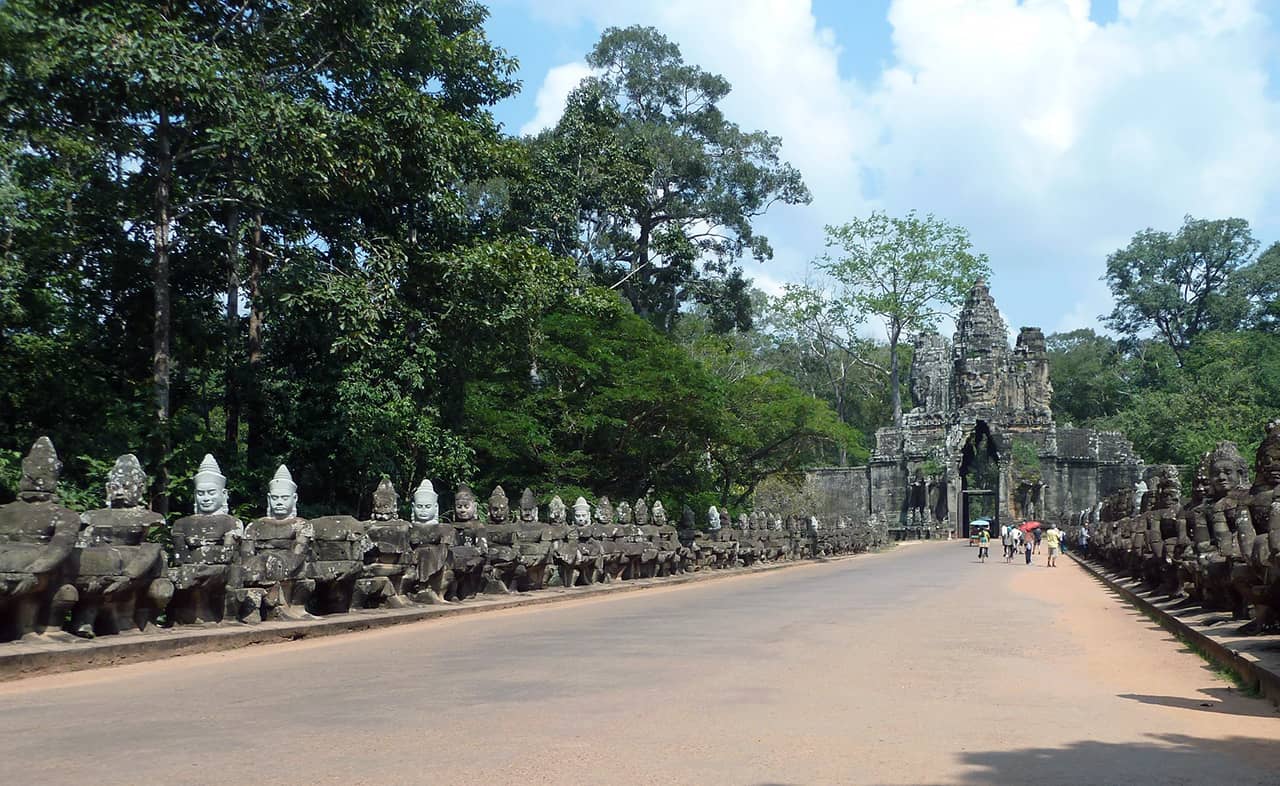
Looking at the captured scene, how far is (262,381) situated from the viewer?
893 inches

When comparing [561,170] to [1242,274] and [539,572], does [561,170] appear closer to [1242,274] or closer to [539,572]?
[539,572]

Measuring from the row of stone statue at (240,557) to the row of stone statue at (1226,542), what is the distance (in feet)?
30.3

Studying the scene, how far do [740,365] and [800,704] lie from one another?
4493 centimetres

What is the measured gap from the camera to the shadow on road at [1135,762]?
196 inches

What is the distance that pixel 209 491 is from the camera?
38.3ft

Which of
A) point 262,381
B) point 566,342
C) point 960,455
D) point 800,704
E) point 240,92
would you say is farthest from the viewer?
point 960,455

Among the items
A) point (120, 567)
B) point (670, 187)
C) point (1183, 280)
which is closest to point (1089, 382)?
point (1183, 280)

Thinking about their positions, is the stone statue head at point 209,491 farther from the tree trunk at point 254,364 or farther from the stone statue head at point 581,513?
the tree trunk at point 254,364

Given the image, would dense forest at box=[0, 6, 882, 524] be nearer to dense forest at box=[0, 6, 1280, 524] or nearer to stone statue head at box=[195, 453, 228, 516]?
dense forest at box=[0, 6, 1280, 524]

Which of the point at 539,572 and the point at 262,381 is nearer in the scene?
the point at 539,572

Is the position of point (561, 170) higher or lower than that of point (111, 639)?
higher

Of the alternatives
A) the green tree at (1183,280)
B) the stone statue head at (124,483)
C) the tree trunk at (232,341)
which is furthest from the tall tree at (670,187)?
the green tree at (1183,280)

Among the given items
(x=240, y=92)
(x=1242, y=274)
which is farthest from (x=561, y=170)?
(x=1242, y=274)

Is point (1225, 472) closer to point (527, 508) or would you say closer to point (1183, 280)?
point (527, 508)
